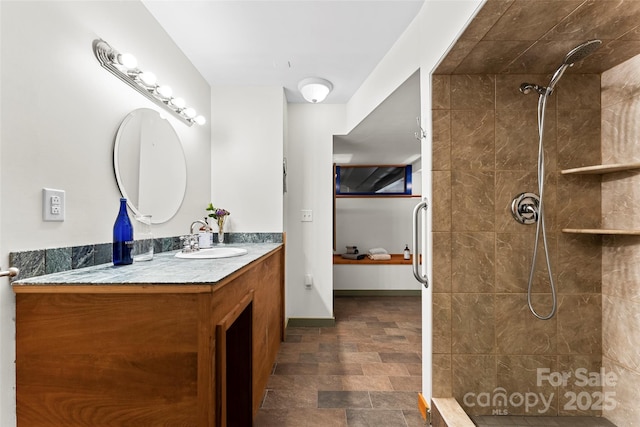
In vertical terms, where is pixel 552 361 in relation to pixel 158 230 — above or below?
below

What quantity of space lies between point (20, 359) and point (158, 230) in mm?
1000

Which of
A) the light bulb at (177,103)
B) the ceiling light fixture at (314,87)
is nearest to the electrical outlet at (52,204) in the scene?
the light bulb at (177,103)

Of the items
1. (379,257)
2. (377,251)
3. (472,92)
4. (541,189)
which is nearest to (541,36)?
(472,92)

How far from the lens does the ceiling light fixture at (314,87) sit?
2.50 meters

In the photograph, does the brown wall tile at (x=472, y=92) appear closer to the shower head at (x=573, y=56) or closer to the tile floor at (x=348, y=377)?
the shower head at (x=573, y=56)

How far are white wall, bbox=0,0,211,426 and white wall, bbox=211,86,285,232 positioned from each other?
1011 millimetres

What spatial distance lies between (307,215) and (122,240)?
6.12 feet

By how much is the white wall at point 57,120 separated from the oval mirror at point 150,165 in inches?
2.2

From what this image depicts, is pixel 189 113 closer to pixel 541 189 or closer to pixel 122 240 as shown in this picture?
pixel 122 240

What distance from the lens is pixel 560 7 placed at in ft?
3.30

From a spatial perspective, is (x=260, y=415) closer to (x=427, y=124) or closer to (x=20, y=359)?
(x=20, y=359)

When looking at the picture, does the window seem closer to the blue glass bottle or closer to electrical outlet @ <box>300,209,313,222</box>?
electrical outlet @ <box>300,209,313,222</box>

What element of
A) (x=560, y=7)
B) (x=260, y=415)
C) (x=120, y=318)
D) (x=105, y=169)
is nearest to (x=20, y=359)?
(x=120, y=318)

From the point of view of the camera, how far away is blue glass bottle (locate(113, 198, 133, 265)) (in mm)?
1281
